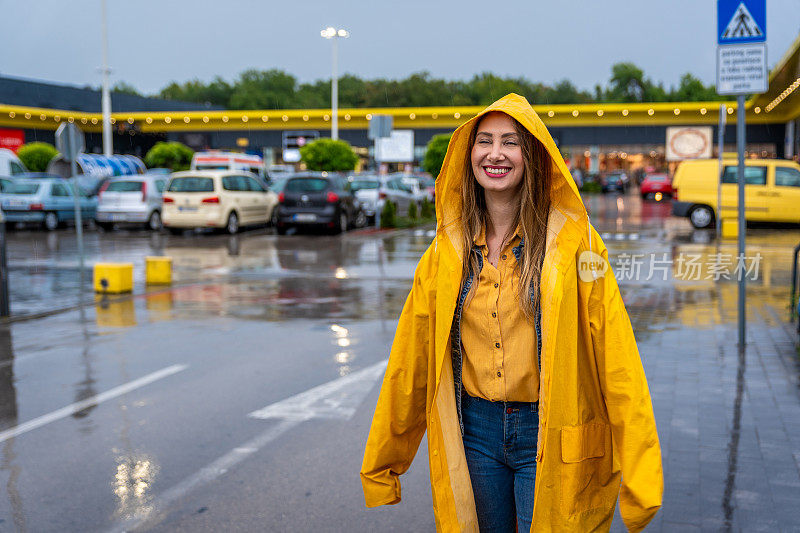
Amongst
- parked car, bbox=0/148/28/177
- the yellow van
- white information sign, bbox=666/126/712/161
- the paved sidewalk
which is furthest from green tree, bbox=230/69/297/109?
the paved sidewalk

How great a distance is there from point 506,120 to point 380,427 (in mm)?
1062

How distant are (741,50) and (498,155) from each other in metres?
5.57

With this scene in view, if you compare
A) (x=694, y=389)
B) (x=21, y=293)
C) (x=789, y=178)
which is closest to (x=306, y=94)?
(x=789, y=178)

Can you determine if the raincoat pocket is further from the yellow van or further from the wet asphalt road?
the yellow van

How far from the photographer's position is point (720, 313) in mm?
9883

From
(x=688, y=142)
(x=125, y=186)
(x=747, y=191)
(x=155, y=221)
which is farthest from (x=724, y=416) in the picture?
(x=688, y=142)

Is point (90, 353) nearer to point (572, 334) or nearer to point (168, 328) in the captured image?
point (168, 328)

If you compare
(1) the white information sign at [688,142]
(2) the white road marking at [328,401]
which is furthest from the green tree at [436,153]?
(2) the white road marking at [328,401]

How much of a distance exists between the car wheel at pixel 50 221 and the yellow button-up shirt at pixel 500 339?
24.7m

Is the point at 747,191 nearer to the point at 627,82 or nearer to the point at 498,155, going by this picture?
the point at 498,155

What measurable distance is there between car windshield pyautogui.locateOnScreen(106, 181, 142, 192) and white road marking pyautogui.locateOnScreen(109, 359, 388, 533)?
18.8 meters

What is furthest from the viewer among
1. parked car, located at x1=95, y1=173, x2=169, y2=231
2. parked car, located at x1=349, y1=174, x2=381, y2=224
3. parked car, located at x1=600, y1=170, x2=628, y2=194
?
parked car, located at x1=600, y1=170, x2=628, y2=194

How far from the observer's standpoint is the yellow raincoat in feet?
7.98

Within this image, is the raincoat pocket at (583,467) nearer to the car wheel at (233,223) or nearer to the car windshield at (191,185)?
the car wheel at (233,223)
